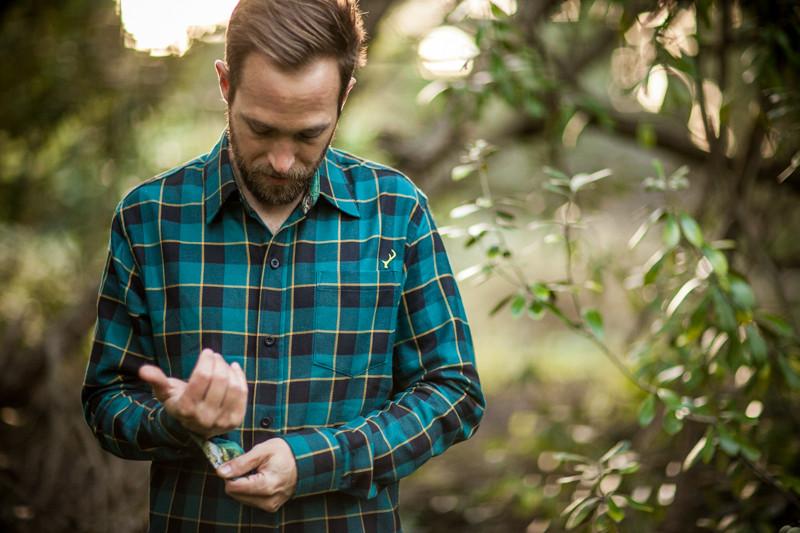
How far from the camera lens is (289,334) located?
144 centimetres

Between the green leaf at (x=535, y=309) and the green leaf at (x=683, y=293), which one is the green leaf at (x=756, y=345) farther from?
the green leaf at (x=535, y=309)

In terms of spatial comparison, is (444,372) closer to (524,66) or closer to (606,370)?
(524,66)

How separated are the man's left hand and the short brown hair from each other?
68 cm

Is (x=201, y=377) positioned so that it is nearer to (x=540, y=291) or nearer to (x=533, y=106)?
(x=540, y=291)

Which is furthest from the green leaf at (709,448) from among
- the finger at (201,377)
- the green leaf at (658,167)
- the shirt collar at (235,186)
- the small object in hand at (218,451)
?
the finger at (201,377)

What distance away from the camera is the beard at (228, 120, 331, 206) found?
1.43 m

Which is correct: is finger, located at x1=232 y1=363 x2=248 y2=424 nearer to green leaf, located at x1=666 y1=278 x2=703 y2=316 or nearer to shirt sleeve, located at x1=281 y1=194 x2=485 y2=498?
shirt sleeve, located at x1=281 y1=194 x2=485 y2=498

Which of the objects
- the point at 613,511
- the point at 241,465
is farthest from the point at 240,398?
the point at 613,511

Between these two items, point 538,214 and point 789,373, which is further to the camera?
point 538,214

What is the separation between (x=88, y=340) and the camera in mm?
3758

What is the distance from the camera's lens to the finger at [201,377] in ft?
3.79

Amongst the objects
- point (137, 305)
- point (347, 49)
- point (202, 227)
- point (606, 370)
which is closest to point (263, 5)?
point (347, 49)

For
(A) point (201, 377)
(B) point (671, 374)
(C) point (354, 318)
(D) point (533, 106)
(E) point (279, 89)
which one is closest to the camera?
(A) point (201, 377)

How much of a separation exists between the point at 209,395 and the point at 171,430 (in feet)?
0.75
